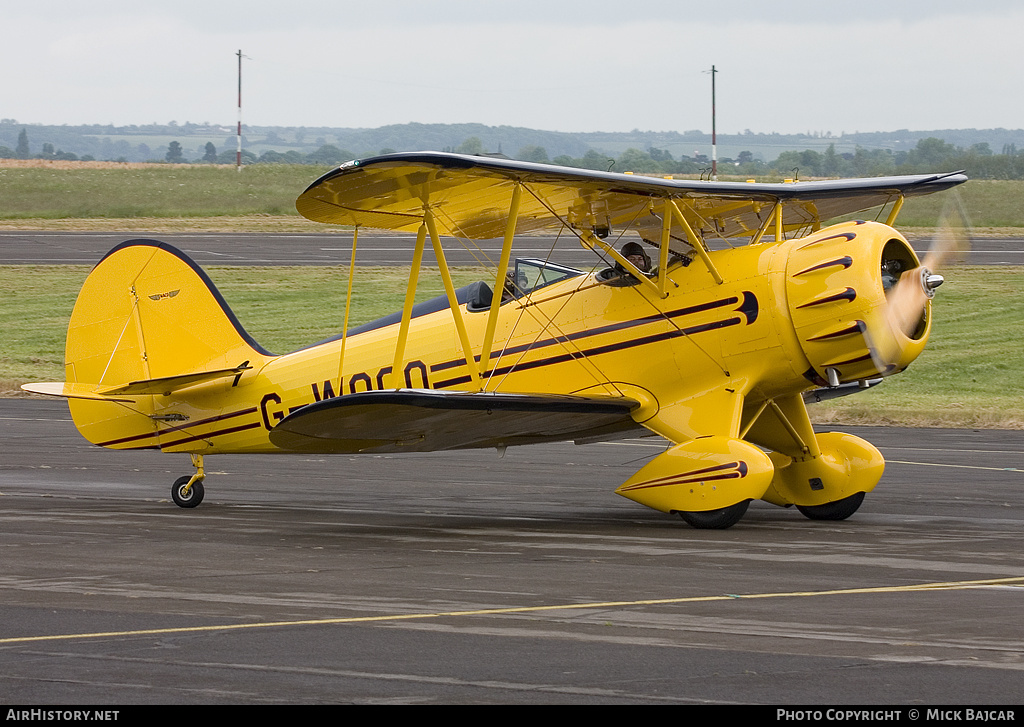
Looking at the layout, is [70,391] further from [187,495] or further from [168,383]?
[187,495]

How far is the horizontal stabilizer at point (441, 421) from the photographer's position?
10609mm

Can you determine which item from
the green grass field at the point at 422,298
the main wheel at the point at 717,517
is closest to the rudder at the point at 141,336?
the main wheel at the point at 717,517

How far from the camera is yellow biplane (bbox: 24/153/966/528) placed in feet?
36.4

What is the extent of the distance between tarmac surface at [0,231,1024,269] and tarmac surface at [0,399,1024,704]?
2454 centimetres

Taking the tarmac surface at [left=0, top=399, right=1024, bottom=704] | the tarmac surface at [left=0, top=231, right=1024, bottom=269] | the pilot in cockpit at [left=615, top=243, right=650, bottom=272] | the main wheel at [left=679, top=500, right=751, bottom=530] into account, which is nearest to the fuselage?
the pilot in cockpit at [left=615, top=243, right=650, bottom=272]

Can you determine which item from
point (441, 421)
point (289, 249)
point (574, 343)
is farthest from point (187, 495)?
point (289, 249)

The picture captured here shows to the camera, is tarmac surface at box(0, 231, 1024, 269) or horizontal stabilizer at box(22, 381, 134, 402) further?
tarmac surface at box(0, 231, 1024, 269)

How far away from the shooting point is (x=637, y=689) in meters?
6.01

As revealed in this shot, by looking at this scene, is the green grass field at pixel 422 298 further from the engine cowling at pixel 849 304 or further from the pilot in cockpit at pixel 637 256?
the engine cowling at pixel 849 304

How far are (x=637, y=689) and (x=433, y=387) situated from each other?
7.11 metres

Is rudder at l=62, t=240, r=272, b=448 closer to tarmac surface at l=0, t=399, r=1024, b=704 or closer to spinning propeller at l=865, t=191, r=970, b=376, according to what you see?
tarmac surface at l=0, t=399, r=1024, b=704

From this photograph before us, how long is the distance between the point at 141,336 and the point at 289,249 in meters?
29.5

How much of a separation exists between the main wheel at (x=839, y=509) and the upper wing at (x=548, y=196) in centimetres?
285

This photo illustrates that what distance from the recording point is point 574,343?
486 inches
